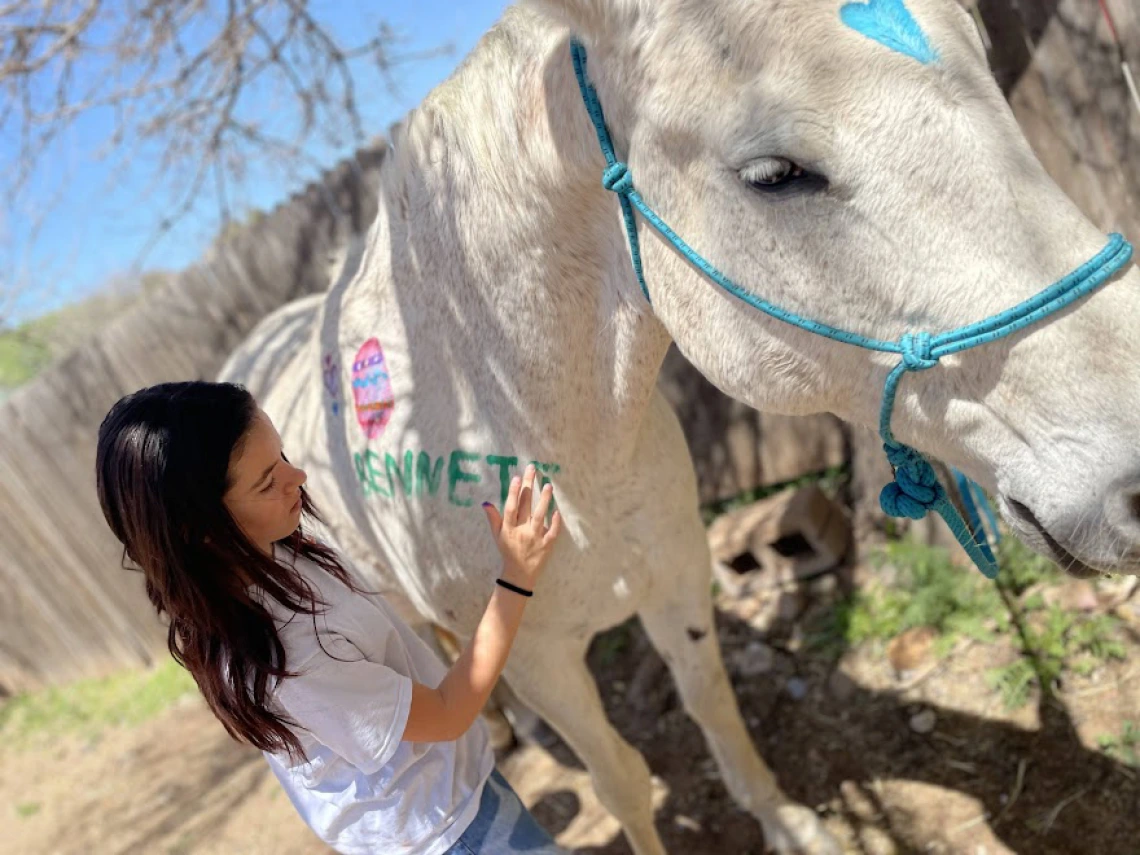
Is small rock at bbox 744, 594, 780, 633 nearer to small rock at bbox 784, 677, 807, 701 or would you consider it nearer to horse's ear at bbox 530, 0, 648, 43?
small rock at bbox 784, 677, 807, 701

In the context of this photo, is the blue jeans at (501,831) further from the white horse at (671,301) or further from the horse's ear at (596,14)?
the horse's ear at (596,14)

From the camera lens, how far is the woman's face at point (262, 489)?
132cm

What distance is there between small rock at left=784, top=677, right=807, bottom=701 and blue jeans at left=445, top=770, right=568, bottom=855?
1.48 m

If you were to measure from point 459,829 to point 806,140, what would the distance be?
4.59ft

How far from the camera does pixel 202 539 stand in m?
1.27

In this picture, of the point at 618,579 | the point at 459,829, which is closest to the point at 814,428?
the point at 618,579

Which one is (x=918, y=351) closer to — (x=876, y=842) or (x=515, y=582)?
(x=515, y=582)

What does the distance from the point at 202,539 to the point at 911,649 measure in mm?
2470

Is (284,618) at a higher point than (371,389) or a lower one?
lower

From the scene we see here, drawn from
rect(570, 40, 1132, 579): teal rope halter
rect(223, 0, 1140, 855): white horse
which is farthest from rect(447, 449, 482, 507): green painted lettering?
rect(570, 40, 1132, 579): teal rope halter

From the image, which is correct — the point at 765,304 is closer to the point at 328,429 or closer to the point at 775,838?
the point at 328,429

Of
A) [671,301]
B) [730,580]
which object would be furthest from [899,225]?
[730,580]

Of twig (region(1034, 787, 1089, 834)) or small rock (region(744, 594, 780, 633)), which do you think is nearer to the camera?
twig (region(1034, 787, 1089, 834))

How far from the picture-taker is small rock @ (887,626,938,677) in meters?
2.77
